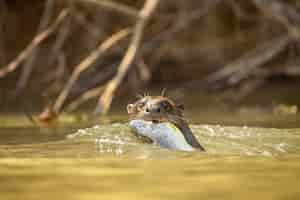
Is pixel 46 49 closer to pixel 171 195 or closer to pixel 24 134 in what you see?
pixel 24 134

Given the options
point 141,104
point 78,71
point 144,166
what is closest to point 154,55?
point 78,71

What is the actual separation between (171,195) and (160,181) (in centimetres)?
22

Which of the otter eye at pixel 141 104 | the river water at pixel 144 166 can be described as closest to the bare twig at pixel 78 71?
the river water at pixel 144 166

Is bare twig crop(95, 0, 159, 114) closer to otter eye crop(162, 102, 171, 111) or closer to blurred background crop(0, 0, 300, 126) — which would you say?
blurred background crop(0, 0, 300, 126)

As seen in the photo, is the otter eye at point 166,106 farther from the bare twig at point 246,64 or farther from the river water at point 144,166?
the bare twig at point 246,64

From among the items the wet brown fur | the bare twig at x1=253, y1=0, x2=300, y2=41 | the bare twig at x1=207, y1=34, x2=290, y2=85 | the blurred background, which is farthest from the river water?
the bare twig at x1=207, y1=34, x2=290, y2=85

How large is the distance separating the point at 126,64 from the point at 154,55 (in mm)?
2535

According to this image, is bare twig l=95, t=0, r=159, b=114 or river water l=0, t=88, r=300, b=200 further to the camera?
bare twig l=95, t=0, r=159, b=114

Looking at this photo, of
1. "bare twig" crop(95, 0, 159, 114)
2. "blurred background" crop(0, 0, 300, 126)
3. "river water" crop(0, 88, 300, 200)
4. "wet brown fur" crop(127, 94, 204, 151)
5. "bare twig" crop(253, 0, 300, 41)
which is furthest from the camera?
"bare twig" crop(253, 0, 300, 41)

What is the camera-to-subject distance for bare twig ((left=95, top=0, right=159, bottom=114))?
4793 mm

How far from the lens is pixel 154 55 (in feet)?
24.5

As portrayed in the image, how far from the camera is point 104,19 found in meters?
7.42

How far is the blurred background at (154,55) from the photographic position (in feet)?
17.3

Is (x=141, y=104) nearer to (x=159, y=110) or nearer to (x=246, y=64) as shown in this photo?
(x=159, y=110)
